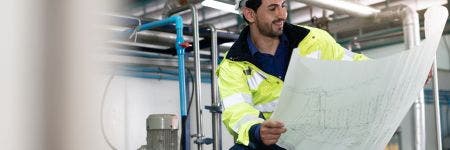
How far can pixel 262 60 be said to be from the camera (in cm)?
156

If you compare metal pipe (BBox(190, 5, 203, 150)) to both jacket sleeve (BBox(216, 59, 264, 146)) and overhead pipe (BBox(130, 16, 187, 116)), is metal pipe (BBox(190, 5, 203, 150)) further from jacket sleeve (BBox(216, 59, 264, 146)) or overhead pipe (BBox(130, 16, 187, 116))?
jacket sleeve (BBox(216, 59, 264, 146))

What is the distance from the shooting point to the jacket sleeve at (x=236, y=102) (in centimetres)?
138

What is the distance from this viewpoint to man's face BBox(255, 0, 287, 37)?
5.20 feet

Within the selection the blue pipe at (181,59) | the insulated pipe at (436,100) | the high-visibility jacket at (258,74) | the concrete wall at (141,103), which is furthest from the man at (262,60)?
the concrete wall at (141,103)

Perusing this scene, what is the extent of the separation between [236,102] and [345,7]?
2726mm

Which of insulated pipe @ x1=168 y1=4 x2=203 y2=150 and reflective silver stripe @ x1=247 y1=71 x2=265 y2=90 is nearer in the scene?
reflective silver stripe @ x1=247 y1=71 x2=265 y2=90

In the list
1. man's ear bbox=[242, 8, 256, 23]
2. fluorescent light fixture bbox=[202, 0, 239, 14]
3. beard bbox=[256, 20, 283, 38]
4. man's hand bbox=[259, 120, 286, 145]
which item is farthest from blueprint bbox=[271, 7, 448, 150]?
fluorescent light fixture bbox=[202, 0, 239, 14]

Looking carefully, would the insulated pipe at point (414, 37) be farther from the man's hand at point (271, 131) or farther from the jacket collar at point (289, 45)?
the man's hand at point (271, 131)

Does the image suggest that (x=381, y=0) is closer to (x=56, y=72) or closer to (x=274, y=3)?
(x=274, y=3)

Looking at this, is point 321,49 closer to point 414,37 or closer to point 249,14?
point 249,14

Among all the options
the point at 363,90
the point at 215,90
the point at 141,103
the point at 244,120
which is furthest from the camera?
the point at 141,103

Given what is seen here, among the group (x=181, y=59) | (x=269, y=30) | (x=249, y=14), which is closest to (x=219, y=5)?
(x=181, y=59)

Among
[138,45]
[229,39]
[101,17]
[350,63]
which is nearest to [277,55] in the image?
[350,63]

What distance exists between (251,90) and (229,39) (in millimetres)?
2181
